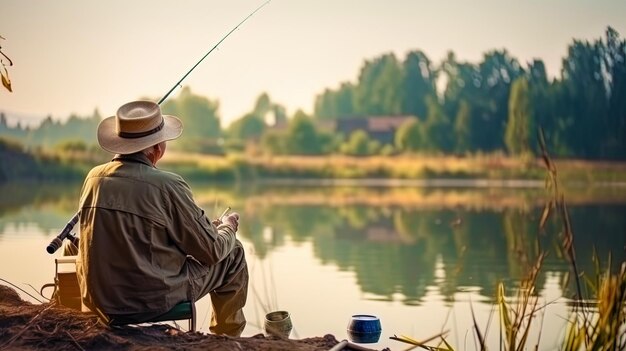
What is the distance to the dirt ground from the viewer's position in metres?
2.83

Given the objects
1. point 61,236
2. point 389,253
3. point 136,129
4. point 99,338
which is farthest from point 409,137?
point 99,338

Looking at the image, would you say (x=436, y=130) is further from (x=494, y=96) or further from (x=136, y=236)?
(x=136, y=236)

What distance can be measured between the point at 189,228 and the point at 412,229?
851 cm

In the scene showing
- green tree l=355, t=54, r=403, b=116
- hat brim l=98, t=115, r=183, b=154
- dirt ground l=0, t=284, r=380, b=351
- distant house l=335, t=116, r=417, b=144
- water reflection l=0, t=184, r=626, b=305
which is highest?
green tree l=355, t=54, r=403, b=116

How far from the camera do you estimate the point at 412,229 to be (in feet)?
37.3

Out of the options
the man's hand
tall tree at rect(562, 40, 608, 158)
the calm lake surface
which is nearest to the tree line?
tall tree at rect(562, 40, 608, 158)

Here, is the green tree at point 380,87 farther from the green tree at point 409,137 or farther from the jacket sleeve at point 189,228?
the jacket sleeve at point 189,228

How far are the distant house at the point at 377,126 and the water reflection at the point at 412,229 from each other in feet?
22.2

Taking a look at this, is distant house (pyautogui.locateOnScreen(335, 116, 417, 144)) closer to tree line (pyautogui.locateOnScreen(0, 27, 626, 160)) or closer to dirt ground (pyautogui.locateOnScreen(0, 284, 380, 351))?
tree line (pyautogui.locateOnScreen(0, 27, 626, 160))

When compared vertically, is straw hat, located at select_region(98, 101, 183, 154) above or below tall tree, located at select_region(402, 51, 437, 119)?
below

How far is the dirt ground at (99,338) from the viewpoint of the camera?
2828 millimetres

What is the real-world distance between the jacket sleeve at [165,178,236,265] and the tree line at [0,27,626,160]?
15.6m

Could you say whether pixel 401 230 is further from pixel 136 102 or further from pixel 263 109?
pixel 263 109

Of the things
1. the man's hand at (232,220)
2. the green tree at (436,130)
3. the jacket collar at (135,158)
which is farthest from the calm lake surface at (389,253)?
the green tree at (436,130)
